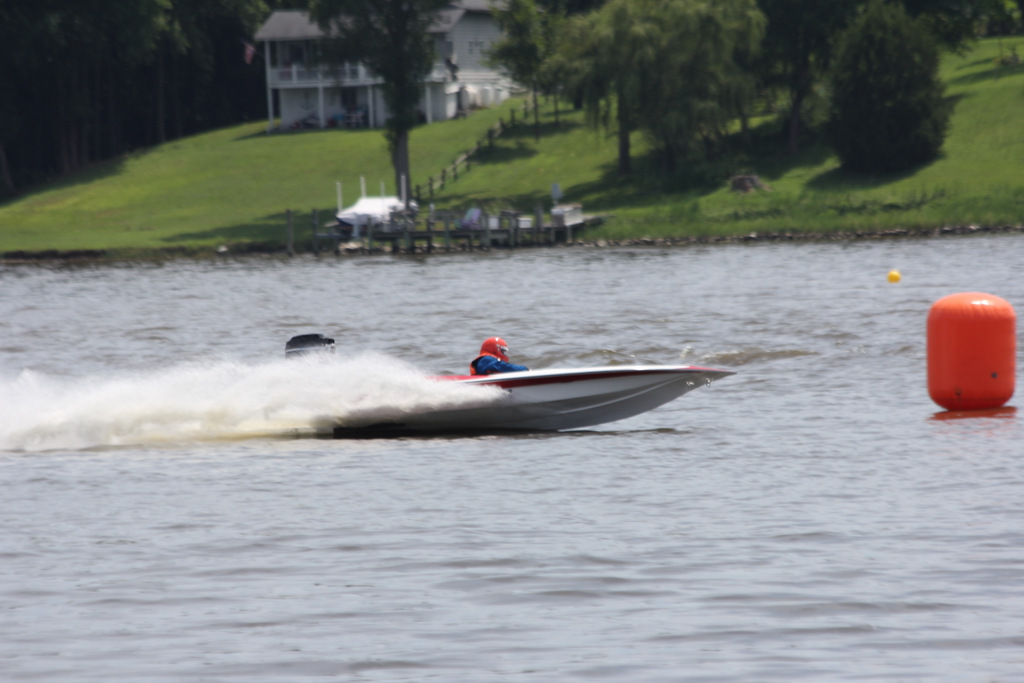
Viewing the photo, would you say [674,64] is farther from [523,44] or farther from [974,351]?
[974,351]

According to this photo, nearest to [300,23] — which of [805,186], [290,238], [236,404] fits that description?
[290,238]

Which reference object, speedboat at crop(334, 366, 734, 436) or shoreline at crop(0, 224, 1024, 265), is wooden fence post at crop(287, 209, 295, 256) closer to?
shoreline at crop(0, 224, 1024, 265)

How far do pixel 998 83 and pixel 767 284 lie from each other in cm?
3296

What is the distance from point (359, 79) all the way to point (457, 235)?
29.0 meters

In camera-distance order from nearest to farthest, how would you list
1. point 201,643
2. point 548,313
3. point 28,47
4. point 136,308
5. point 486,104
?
point 201,643 → point 548,313 → point 136,308 → point 28,47 → point 486,104

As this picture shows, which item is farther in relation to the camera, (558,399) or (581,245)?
(581,245)

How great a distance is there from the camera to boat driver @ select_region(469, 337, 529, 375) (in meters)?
13.8

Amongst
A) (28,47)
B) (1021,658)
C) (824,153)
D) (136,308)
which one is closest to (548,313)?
(136,308)

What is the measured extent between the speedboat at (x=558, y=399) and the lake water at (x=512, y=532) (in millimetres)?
→ 241

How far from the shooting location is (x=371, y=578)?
8344 mm

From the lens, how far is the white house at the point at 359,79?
76.3m

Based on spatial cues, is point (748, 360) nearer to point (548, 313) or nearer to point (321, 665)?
point (548, 313)

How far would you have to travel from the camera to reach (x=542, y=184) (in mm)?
59688

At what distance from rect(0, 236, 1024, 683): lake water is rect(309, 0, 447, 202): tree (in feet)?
122
